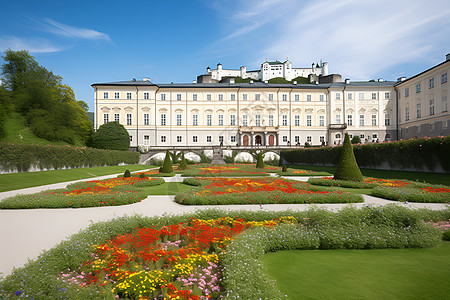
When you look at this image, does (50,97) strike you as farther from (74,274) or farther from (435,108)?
(435,108)


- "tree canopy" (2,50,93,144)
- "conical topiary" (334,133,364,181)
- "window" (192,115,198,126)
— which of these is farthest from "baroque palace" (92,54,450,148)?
"conical topiary" (334,133,364,181)

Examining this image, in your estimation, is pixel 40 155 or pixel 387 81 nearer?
pixel 40 155

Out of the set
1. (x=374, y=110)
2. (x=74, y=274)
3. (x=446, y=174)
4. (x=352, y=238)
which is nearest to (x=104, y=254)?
(x=74, y=274)

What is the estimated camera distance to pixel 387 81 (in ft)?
172

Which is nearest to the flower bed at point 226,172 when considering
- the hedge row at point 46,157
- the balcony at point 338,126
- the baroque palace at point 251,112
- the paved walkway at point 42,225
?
the paved walkway at point 42,225

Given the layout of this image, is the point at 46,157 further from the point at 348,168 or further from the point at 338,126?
the point at 338,126

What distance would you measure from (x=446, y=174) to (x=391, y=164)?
4.82m

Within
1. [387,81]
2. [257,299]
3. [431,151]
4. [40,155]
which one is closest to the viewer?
[257,299]

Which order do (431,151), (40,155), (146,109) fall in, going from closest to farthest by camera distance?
(431,151) → (40,155) → (146,109)

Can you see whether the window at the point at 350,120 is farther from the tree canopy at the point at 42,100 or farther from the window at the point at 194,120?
the tree canopy at the point at 42,100

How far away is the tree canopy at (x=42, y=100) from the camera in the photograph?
3709cm

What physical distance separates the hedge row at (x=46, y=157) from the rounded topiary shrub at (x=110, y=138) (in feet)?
37.3

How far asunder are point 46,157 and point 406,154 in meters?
25.5

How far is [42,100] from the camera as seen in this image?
40.5m
